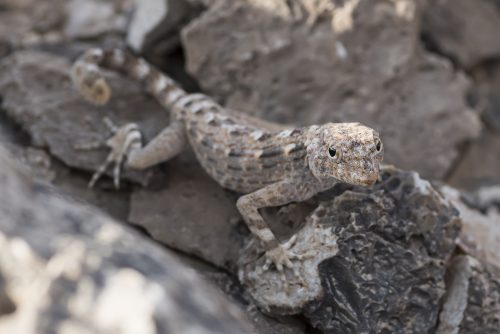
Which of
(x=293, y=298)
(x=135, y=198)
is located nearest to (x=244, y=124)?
(x=135, y=198)

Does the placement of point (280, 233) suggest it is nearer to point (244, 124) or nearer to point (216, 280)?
point (216, 280)

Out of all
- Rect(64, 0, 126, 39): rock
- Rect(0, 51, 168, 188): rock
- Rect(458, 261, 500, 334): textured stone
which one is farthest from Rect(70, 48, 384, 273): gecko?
Rect(458, 261, 500, 334): textured stone

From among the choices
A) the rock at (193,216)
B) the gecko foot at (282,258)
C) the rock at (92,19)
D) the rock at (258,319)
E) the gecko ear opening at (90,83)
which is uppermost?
the rock at (92,19)

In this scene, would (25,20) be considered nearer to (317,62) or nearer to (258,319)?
(317,62)

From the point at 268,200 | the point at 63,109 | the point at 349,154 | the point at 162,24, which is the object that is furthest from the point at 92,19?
the point at 349,154

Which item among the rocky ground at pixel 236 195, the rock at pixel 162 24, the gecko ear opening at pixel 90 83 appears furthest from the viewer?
the rock at pixel 162 24

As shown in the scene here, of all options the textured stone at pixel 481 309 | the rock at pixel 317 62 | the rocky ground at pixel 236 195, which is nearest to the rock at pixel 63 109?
the rocky ground at pixel 236 195

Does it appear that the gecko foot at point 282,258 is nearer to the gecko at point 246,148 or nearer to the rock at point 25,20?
the gecko at point 246,148

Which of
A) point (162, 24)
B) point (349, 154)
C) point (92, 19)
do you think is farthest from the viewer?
point (92, 19)
